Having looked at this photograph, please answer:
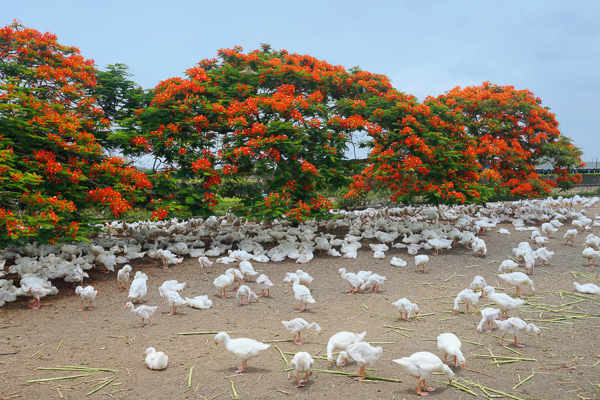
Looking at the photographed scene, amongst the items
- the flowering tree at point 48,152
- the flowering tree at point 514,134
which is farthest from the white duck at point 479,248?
the flowering tree at point 514,134

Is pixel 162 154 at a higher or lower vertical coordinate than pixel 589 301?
higher

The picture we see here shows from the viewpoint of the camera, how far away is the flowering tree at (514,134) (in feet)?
53.7

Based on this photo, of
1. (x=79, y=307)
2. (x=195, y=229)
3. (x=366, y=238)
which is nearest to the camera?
(x=79, y=307)

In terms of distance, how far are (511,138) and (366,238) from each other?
35.6 ft

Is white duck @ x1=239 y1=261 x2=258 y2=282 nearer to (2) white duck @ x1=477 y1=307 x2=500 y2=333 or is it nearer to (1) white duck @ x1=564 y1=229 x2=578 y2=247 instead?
(2) white duck @ x1=477 y1=307 x2=500 y2=333

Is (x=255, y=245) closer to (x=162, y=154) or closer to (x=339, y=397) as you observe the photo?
(x=162, y=154)

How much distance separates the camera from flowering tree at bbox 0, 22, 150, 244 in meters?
6.42

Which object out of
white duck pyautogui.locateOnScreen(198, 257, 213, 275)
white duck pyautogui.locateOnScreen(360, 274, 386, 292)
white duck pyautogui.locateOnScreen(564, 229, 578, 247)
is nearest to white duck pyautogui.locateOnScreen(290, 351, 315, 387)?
white duck pyautogui.locateOnScreen(360, 274, 386, 292)

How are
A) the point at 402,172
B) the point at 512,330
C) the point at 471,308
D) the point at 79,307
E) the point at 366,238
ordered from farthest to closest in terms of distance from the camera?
the point at 366,238 < the point at 402,172 < the point at 79,307 < the point at 471,308 < the point at 512,330

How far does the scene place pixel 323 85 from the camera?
11.4 m

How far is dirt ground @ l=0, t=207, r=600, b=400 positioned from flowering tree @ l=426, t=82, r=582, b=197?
31.6 feet

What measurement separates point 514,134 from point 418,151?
10.1 m

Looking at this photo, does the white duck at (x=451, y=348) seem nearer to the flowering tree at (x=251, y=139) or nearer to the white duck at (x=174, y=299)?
the white duck at (x=174, y=299)

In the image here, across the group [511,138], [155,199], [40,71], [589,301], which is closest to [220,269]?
[155,199]
